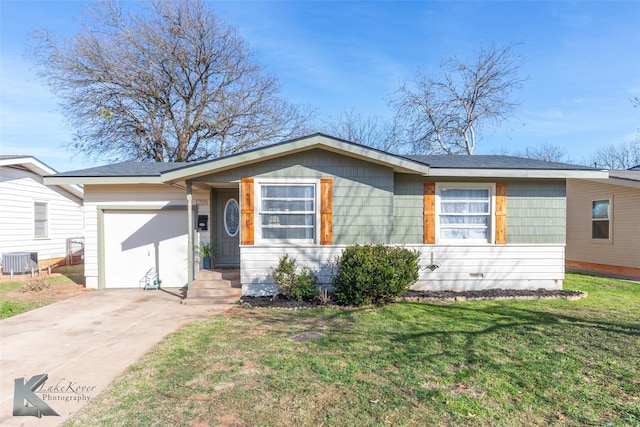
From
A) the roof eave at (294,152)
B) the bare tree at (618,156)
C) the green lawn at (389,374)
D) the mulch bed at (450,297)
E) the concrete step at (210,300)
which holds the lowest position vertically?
the concrete step at (210,300)

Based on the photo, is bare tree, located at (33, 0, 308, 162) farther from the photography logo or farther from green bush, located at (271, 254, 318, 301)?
the photography logo

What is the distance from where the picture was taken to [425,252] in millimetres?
8180

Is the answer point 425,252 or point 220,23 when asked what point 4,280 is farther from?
point 220,23

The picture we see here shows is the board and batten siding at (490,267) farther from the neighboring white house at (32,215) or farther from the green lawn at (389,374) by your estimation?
the neighboring white house at (32,215)

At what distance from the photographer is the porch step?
296 inches

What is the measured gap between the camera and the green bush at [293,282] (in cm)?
721

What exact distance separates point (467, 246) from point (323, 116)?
18.9 m

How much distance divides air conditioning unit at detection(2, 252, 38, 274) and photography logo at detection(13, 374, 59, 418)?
9895 millimetres

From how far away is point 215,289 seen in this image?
7777 mm

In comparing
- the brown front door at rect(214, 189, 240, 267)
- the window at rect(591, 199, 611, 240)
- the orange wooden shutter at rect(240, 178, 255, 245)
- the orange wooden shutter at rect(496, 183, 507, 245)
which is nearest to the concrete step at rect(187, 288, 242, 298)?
the orange wooden shutter at rect(240, 178, 255, 245)

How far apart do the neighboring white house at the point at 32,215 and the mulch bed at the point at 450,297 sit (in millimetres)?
9368

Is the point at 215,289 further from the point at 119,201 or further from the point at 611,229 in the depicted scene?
the point at 611,229

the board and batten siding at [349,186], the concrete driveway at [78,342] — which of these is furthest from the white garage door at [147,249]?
the board and batten siding at [349,186]

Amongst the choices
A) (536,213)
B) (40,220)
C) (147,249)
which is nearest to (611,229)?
(536,213)
